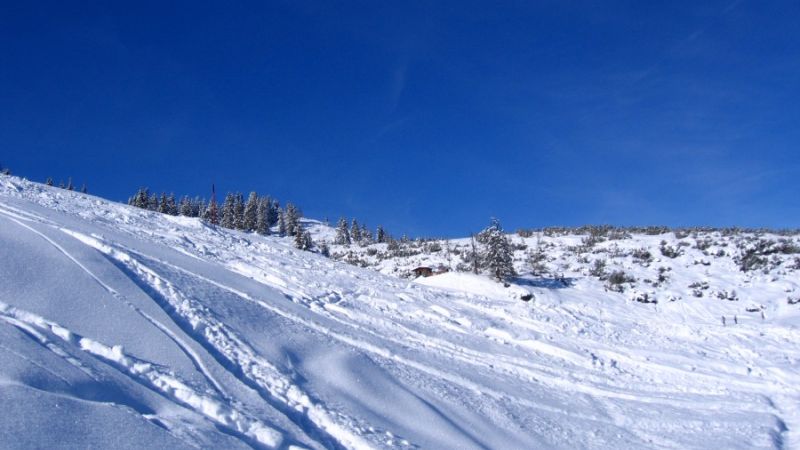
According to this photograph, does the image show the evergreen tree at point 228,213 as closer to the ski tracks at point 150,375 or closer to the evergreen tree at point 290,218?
the evergreen tree at point 290,218

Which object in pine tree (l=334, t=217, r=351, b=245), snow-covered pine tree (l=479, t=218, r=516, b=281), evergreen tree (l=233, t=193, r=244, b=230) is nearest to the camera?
snow-covered pine tree (l=479, t=218, r=516, b=281)

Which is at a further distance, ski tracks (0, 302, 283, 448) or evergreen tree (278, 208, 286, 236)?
evergreen tree (278, 208, 286, 236)

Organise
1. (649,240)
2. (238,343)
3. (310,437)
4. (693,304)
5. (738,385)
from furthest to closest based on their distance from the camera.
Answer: (649,240), (693,304), (738,385), (238,343), (310,437)

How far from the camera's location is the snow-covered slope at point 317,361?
515cm

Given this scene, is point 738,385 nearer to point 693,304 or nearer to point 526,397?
point 526,397

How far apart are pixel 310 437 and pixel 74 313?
11.6 feet

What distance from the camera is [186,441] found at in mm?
4566

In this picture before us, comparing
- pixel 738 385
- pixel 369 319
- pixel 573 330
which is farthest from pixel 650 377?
pixel 369 319

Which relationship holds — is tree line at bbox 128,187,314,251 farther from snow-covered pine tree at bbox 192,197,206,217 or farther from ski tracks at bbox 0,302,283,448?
ski tracks at bbox 0,302,283,448

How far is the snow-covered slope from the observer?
515cm

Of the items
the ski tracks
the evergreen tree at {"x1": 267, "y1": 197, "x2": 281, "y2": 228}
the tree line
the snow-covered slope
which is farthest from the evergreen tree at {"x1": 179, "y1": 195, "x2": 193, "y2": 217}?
the ski tracks

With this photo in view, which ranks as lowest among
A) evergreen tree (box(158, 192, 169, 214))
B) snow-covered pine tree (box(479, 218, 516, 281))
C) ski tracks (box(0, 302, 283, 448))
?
ski tracks (box(0, 302, 283, 448))

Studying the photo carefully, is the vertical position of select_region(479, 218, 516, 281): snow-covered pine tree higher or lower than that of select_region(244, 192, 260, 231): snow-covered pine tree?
lower

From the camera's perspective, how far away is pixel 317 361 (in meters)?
8.40
